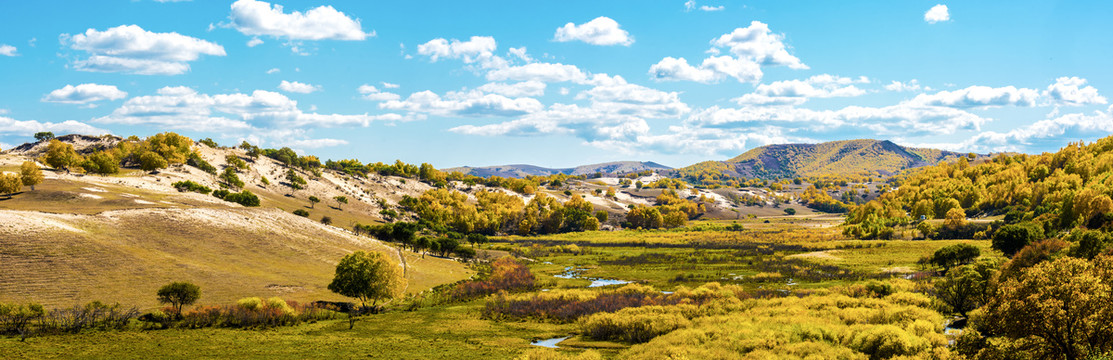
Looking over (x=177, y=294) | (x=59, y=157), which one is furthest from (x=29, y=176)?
(x=177, y=294)

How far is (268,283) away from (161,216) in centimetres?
3030

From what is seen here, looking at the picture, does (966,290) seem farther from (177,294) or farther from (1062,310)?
(177,294)

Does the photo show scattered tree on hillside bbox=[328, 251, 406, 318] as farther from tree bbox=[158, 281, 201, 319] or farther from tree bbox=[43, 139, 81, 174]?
tree bbox=[43, 139, 81, 174]

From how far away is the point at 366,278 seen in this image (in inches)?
2975

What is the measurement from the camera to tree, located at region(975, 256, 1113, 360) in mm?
31844

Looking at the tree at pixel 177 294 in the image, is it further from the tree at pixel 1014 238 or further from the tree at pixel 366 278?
the tree at pixel 1014 238

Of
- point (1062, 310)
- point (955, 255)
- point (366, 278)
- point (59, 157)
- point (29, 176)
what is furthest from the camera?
point (59, 157)

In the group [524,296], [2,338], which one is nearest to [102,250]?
[2,338]

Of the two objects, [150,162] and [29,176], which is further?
[150,162]

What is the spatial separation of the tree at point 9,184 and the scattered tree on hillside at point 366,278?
90151 millimetres

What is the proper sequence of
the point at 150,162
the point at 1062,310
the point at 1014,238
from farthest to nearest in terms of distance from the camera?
1. the point at 150,162
2. the point at 1014,238
3. the point at 1062,310

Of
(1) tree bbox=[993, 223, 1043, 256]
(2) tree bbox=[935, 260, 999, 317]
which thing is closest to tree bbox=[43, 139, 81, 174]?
(2) tree bbox=[935, 260, 999, 317]

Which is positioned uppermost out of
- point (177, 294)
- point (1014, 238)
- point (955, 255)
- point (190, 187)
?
point (190, 187)

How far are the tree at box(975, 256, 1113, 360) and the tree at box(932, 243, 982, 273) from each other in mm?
79173
